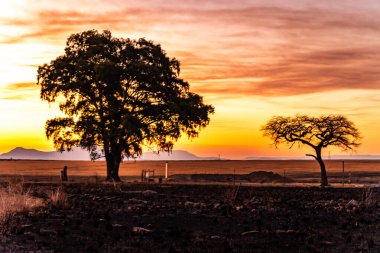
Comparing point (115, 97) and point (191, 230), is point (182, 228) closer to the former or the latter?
point (191, 230)

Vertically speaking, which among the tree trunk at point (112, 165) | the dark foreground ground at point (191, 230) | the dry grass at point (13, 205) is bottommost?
the dark foreground ground at point (191, 230)

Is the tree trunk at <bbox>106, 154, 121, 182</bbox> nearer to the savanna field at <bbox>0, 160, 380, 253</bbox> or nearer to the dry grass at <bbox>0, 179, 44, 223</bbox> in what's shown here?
the savanna field at <bbox>0, 160, 380, 253</bbox>

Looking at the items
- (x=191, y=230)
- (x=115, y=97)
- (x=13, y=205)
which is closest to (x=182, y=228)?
(x=191, y=230)

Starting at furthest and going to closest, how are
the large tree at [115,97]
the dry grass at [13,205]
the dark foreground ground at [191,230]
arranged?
the large tree at [115,97], the dry grass at [13,205], the dark foreground ground at [191,230]

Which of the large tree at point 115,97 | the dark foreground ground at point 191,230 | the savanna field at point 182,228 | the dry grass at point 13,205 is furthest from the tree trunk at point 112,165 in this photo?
the dry grass at point 13,205

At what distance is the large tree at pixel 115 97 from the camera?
172 ft

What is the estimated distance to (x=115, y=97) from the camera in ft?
175

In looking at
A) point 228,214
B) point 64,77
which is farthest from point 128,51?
point 228,214

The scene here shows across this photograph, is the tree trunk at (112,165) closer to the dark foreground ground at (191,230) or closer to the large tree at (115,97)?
the large tree at (115,97)

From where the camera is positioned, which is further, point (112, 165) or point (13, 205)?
point (112, 165)

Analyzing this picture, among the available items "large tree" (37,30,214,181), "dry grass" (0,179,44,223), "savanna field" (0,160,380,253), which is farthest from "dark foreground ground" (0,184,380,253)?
"large tree" (37,30,214,181)

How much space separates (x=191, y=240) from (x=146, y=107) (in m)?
38.4

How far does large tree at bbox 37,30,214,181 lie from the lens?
5238cm

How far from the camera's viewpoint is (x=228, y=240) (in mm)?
16016
